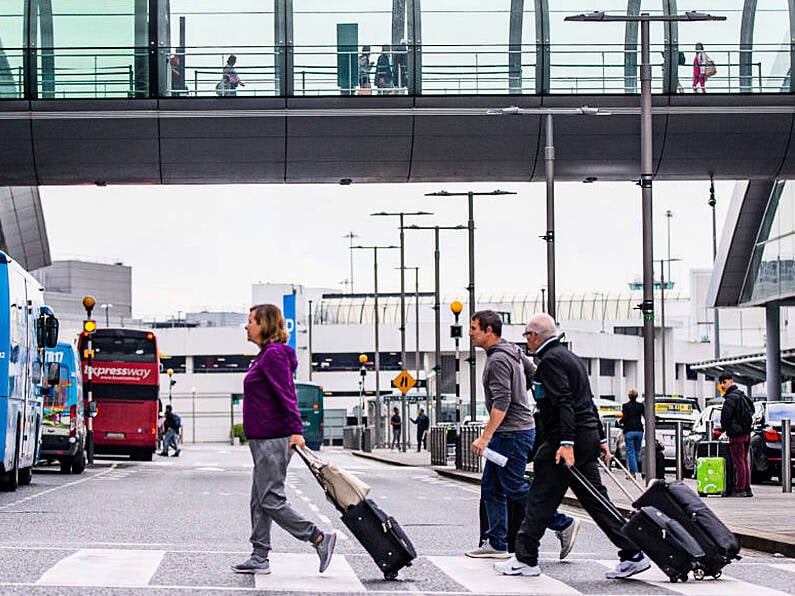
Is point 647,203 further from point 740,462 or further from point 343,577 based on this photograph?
point 343,577

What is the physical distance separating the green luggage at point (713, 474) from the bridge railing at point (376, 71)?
24.8 feet

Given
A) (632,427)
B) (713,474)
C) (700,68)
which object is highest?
(700,68)

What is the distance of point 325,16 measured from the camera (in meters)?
29.3

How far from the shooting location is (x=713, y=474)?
2486 centimetres

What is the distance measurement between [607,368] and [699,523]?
341ft

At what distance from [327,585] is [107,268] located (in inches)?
5051

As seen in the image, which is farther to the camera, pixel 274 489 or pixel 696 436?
pixel 696 436

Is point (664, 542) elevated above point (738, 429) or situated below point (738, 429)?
above

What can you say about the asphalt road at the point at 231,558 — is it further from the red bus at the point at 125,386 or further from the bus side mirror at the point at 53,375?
the red bus at the point at 125,386

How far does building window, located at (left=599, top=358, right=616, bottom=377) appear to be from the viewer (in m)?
115

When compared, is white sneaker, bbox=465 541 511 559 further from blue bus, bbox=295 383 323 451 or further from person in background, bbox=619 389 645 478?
blue bus, bbox=295 383 323 451

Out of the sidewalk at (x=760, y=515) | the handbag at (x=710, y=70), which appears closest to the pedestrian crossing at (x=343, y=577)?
the sidewalk at (x=760, y=515)

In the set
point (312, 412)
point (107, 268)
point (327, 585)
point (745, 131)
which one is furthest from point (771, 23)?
point (107, 268)

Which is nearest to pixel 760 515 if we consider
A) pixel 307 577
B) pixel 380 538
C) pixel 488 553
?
pixel 488 553
